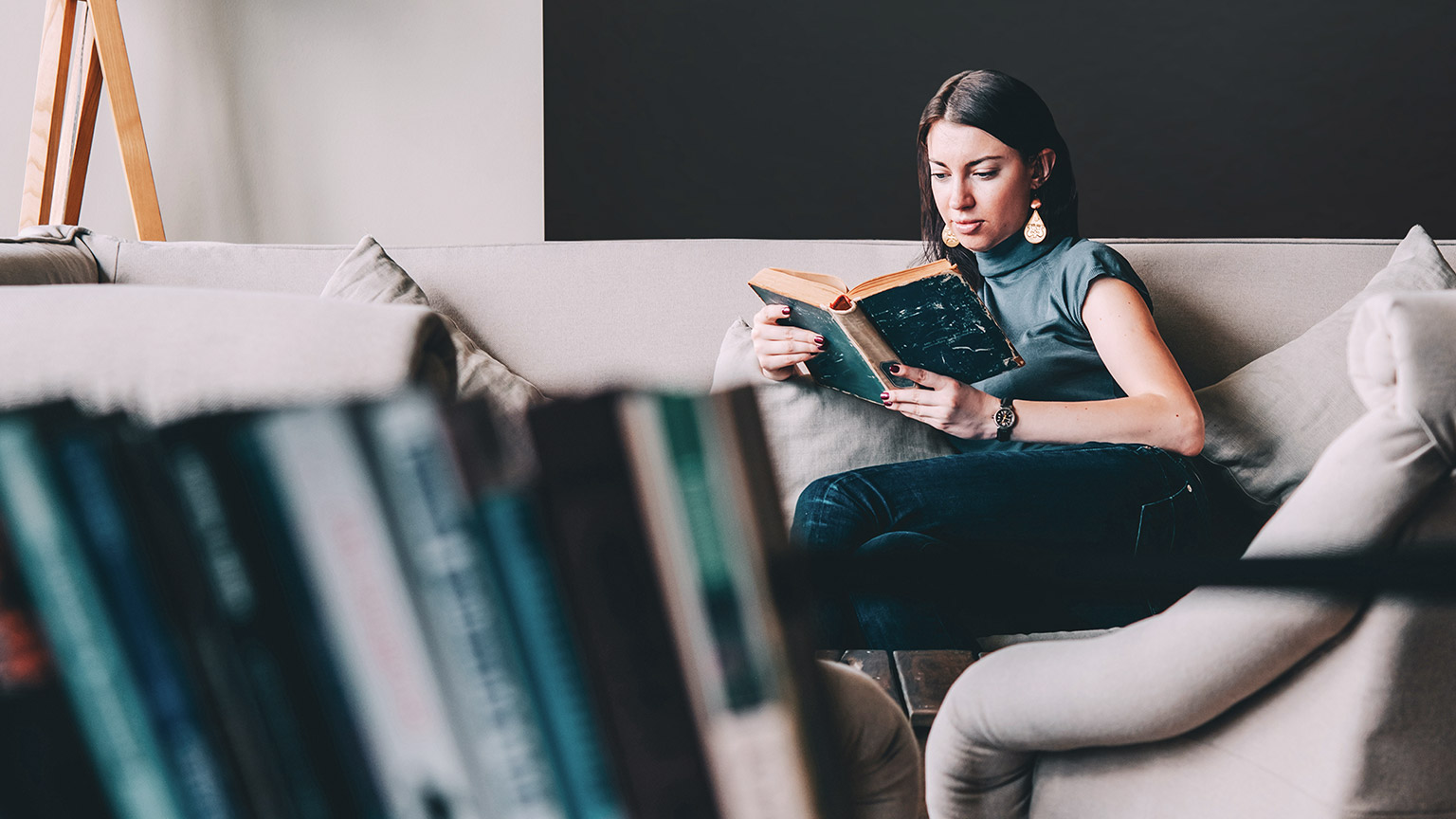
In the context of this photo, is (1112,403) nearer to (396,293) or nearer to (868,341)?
(868,341)

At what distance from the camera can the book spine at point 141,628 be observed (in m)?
0.29

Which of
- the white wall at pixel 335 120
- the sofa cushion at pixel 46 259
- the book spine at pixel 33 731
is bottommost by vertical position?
the book spine at pixel 33 731

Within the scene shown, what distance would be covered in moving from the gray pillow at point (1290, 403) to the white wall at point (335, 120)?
6.41 ft

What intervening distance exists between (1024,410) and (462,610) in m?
1.08

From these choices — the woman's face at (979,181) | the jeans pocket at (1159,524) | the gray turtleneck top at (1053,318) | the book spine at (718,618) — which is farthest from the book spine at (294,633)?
the woman's face at (979,181)

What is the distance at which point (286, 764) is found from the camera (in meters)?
0.32

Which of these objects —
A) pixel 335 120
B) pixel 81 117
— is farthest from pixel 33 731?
pixel 335 120

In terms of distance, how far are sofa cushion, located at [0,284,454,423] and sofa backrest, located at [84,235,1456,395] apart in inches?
46.5

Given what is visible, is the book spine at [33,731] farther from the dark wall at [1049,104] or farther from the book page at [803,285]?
the dark wall at [1049,104]

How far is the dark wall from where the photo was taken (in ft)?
7.36

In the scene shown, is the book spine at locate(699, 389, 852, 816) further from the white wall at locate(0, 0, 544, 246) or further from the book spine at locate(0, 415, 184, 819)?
the white wall at locate(0, 0, 544, 246)

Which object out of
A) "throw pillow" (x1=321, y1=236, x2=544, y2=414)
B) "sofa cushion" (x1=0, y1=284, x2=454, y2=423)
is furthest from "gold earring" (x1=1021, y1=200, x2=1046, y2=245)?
"sofa cushion" (x1=0, y1=284, x2=454, y2=423)

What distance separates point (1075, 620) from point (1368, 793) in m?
0.53

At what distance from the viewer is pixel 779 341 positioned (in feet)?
4.41
